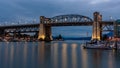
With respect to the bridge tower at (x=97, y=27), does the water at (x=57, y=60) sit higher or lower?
lower

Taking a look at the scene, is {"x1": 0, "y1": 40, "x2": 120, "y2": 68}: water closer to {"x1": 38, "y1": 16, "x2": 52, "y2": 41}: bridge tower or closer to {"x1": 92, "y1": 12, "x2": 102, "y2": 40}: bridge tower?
{"x1": 92, "y1": 12, "x2": 102, "y2": 40}: bridge tower

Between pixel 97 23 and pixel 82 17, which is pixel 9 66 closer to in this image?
pixel 97 23

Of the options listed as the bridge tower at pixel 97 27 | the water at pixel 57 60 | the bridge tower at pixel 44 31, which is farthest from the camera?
the bridge tower at pixel 44 31

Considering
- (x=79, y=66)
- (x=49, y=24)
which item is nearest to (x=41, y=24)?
(x=49, y=24)

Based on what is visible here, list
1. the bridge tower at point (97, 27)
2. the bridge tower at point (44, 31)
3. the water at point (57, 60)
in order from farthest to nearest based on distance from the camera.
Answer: the bridge tower at point (44, 31), the bridge tower at point (97, 27), the water at point (57, 60)

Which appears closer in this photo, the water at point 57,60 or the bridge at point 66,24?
the water at point 57,60

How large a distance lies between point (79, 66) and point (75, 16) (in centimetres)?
16133

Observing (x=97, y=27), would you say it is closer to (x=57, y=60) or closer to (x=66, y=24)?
(x=66, y=24)

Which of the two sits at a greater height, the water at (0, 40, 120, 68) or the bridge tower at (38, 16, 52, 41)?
the bridge tower at (38, 16, 52, 41)

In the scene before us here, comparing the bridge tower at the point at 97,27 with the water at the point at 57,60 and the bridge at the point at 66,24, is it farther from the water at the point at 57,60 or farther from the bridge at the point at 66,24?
the water at the point at 57,60

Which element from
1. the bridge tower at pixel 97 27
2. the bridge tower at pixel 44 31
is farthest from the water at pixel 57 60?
the bridge tower at pixel 44 31

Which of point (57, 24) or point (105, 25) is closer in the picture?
point (105, 25)

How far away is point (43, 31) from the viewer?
163750 mm

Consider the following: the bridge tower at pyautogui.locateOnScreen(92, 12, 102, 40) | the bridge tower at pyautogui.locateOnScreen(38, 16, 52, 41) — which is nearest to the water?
the bridge tower at pyautogui.locateOnScreen(92, 12, 102, 40)
